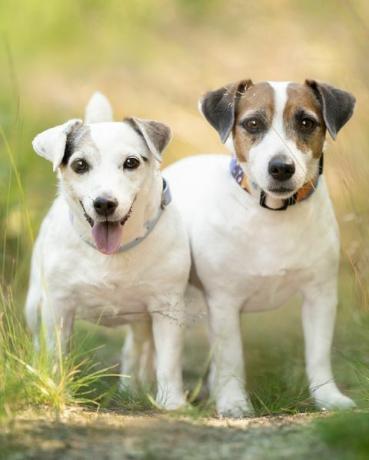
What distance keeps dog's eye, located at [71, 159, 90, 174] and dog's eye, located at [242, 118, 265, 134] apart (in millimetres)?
854

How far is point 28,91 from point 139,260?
6165 mm

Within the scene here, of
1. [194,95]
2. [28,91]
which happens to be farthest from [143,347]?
[28,91]

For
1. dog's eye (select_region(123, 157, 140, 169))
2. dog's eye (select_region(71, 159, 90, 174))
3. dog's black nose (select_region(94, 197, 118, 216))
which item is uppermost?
dog's eye (select_region(123, 157, 140, 169))

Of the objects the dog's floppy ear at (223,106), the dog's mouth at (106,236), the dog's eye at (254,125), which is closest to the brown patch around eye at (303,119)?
the dog's eye at (254,125)

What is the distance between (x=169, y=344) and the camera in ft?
16.2

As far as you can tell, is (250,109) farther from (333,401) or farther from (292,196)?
(333,401)

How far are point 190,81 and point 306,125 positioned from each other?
5.88m

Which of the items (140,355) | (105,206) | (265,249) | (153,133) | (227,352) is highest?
(153,133)

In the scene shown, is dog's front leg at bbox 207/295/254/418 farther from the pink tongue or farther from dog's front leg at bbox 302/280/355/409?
the pink tongue

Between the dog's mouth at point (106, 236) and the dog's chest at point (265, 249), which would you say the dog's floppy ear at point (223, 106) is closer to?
the dog's chest at point (265, 249)

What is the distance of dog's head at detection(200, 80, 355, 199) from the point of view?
4707 millimetres

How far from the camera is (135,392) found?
197 inches

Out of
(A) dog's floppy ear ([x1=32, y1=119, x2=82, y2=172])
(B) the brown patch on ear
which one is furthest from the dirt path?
(B) the brown patch on ear

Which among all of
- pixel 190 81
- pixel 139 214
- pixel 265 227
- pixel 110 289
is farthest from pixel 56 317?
pixel 190 81
